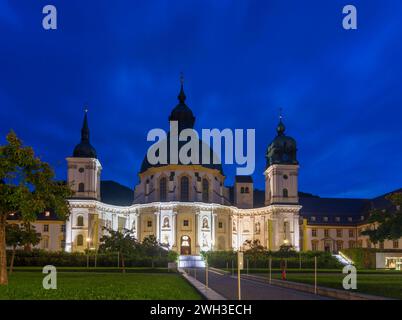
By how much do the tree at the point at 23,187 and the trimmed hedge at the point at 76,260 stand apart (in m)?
41.1

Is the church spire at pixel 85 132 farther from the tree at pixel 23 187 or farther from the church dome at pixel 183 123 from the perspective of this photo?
the tree at pixel 23 187

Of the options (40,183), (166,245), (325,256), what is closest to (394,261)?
(325,256)

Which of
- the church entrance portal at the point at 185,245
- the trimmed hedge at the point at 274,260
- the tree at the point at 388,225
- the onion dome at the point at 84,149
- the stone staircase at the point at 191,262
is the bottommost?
the stone staircase at the point at 191,262

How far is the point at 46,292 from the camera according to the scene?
3189 cm

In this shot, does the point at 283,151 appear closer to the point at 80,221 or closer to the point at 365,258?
the point at 365,258

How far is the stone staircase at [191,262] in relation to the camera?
99306 millimetres

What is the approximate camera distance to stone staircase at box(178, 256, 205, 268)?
9931 cm

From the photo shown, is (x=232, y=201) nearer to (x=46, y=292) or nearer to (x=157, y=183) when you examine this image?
(x=157, y=183)

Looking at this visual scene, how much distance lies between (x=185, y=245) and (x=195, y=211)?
662cm

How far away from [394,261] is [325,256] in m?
14.1

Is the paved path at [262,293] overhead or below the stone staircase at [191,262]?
overhead

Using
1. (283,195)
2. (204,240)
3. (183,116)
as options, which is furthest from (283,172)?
(183,116)

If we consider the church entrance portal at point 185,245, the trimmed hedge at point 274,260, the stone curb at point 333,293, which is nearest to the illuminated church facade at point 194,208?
the church entrance portal at point 185,245

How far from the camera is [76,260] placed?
8344 centimetres
